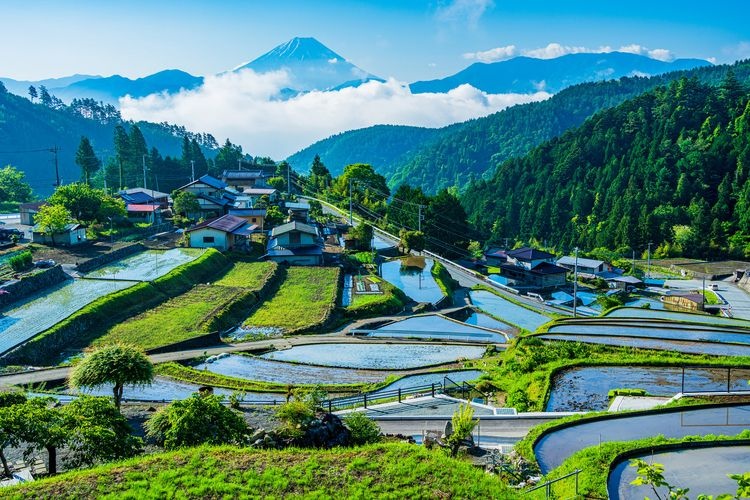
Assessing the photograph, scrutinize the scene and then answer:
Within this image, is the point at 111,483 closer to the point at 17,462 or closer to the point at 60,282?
the point at 17,462

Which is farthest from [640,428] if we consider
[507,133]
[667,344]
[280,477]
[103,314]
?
[507,133]

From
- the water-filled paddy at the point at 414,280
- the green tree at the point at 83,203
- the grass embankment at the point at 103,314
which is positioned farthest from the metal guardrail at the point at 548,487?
the green tree at the point at 83,203

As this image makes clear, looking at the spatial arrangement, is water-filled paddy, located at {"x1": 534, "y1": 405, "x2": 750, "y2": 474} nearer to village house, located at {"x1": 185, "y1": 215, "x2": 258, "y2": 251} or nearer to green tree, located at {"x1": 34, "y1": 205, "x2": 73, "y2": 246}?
village house, located at {"x1": 185, "y1": 215, "x2": 258, "y2": 251}

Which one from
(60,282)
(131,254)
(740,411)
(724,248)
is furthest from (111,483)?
(724,248)

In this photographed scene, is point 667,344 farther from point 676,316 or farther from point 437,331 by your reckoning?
point 437,331

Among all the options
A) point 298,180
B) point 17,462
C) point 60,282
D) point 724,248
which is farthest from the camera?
point 298,180

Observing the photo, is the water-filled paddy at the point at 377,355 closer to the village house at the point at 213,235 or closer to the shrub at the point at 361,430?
the shrub at the point at 361,430
